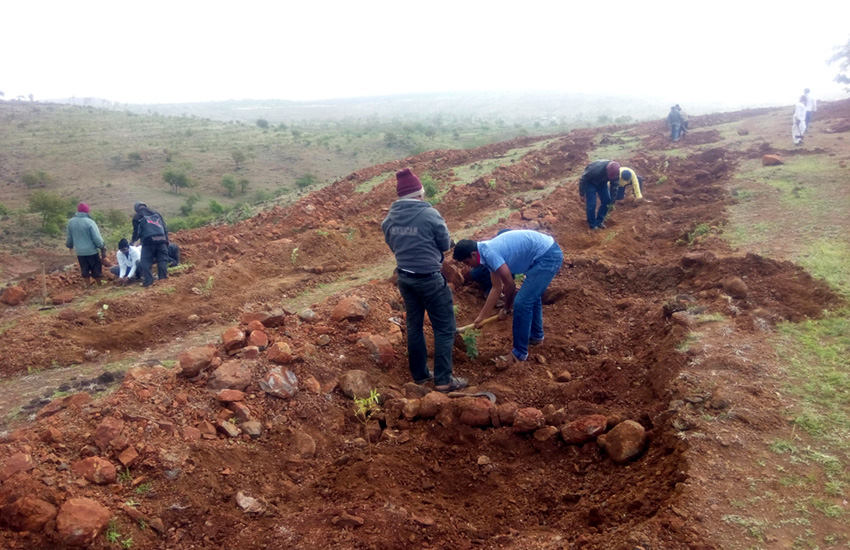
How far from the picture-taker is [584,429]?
3.50 m

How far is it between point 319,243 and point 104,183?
22503 millimetres

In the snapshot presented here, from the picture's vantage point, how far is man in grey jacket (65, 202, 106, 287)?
28.3ft

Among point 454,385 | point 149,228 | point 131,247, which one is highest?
point 149,228

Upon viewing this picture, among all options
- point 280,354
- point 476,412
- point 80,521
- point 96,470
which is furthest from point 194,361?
point 476,412

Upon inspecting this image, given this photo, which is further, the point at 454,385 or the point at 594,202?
the point at 594,202

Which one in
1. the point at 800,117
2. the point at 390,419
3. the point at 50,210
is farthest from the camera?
the point at 50,210

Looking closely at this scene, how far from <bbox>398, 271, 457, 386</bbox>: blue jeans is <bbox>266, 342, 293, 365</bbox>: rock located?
3.50ft

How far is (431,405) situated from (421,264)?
113 centimetres

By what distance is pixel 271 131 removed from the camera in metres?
43.1

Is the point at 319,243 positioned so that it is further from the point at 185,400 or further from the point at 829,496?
the point at 829,496

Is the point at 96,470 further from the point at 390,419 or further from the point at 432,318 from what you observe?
the point at 432,318

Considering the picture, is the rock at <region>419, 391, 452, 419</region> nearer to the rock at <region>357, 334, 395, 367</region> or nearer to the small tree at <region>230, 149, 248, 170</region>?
the rock at <region>357, 334, 395, 367</region>

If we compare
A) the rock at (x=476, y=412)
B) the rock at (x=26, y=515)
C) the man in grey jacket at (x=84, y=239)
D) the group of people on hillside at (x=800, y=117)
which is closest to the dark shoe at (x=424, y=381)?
the rock at (x=476, y=412)

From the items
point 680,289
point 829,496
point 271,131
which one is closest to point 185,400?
point 829,496
